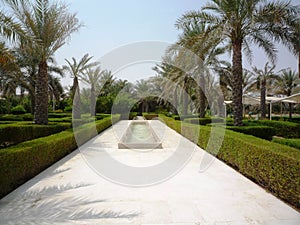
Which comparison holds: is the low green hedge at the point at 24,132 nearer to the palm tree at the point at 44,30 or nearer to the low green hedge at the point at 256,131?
the palm tree at the point at 44,30

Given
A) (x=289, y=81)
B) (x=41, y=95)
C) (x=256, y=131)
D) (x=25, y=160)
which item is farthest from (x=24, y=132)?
(x=289, y=81)

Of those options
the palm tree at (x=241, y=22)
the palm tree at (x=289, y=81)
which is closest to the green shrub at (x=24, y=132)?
the palm tree at (x=241, y=22)

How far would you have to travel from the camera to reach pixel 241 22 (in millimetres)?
10547

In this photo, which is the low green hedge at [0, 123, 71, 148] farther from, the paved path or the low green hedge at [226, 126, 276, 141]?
the low green hedge at [226, 126, 276, 141]

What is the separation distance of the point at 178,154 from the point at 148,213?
492 centimetres

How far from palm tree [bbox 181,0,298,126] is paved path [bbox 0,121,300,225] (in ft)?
20.0

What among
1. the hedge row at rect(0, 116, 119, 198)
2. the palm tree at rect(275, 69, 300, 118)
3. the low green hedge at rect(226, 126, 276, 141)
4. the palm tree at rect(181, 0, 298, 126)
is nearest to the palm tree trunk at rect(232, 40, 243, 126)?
the palm tree at rect(181, 0, 298, 126)

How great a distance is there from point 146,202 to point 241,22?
9.02 metres

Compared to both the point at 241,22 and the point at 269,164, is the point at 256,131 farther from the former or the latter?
the point at 269,164

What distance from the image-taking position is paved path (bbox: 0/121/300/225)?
152 inches

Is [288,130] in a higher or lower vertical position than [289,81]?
lower

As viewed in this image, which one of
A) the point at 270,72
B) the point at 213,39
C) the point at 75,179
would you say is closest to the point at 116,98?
the point at 270,72

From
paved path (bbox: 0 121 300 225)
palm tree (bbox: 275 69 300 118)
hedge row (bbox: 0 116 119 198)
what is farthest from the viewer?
palm tree (bbox: 275 69 300 118)

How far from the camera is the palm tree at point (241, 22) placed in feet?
32.6
